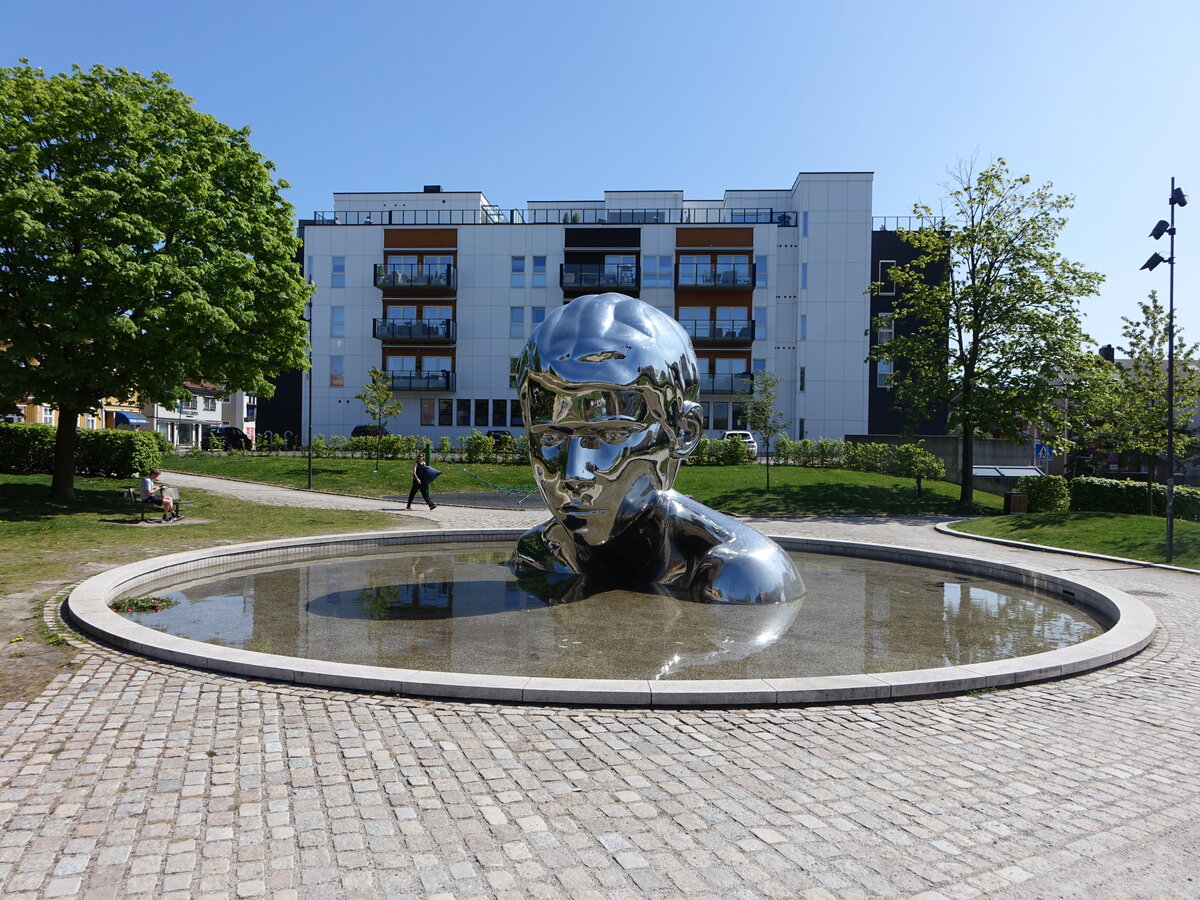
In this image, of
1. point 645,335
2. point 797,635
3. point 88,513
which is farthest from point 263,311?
point 797,635

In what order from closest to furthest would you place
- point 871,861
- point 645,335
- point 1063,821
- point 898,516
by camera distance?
point 871,861 → point 1063,821 → point 645,335 → point 898,516

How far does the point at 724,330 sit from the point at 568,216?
45.9ft

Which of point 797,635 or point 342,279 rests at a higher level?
point 342,279

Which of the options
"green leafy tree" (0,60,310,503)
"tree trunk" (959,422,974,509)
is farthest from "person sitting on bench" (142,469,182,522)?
"tree trunk" (959,422,974,509)

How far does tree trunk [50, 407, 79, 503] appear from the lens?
19.7 meters

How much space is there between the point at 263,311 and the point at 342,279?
115 ft

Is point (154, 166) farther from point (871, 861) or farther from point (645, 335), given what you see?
point (871, 861)

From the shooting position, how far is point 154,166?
18.5m

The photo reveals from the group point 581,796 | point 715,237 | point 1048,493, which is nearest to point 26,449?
point 581,796

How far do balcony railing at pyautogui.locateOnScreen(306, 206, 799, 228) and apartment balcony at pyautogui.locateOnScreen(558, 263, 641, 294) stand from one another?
3673 mm

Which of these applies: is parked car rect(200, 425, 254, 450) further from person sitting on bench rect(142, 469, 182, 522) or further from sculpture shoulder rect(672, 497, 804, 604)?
sculpture shoulder rect(672, 497, 804, 604)

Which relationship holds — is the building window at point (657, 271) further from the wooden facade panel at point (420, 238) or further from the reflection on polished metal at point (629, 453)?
the reflection on polished metal at point (629, 453)

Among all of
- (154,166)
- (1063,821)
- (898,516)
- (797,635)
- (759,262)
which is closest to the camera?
(1063,821)

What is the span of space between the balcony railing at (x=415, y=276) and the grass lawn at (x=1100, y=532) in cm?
3918
